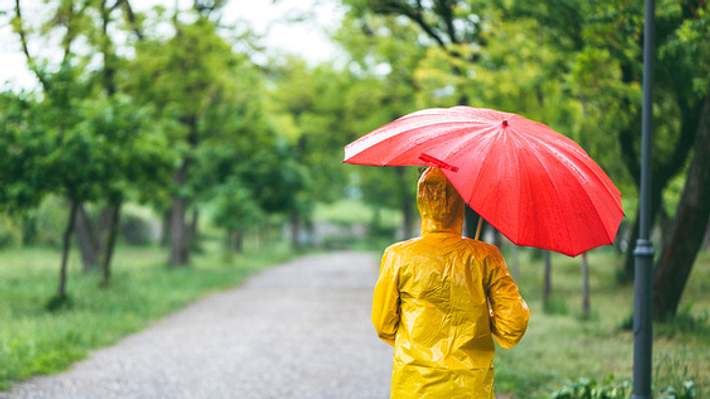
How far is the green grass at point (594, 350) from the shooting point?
6789 mm

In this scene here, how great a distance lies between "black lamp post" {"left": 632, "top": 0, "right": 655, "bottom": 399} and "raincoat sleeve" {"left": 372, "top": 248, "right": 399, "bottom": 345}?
6.68 feet

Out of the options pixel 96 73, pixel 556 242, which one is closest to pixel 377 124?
pixel 96 73

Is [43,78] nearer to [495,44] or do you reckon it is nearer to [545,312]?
[495,44]

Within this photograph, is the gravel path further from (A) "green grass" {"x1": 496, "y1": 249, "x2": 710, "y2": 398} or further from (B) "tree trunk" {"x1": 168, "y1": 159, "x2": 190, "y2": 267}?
(B) "tree trunk" {"x1": 168, "y1": 159, "x2": 190, "y2": 267}

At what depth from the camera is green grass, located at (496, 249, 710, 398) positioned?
22.3ft

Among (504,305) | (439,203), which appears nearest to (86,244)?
(439,203)

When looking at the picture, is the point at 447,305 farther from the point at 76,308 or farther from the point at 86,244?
the point at 86,244

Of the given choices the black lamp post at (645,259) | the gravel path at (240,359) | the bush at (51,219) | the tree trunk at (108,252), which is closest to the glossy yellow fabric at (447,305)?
the black lamp post at (645,259)

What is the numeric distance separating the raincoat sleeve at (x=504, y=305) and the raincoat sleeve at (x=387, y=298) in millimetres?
426

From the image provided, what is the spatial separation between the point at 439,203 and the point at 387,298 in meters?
0.50

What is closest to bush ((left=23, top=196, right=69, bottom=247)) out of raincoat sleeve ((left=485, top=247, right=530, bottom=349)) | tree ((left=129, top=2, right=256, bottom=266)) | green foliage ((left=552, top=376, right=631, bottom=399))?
tree ((left=129, top=2, right=256, bottom=266))

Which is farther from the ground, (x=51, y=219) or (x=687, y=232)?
(x=687, y=232)

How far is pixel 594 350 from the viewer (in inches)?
343

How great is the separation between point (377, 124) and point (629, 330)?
51.4 feet
